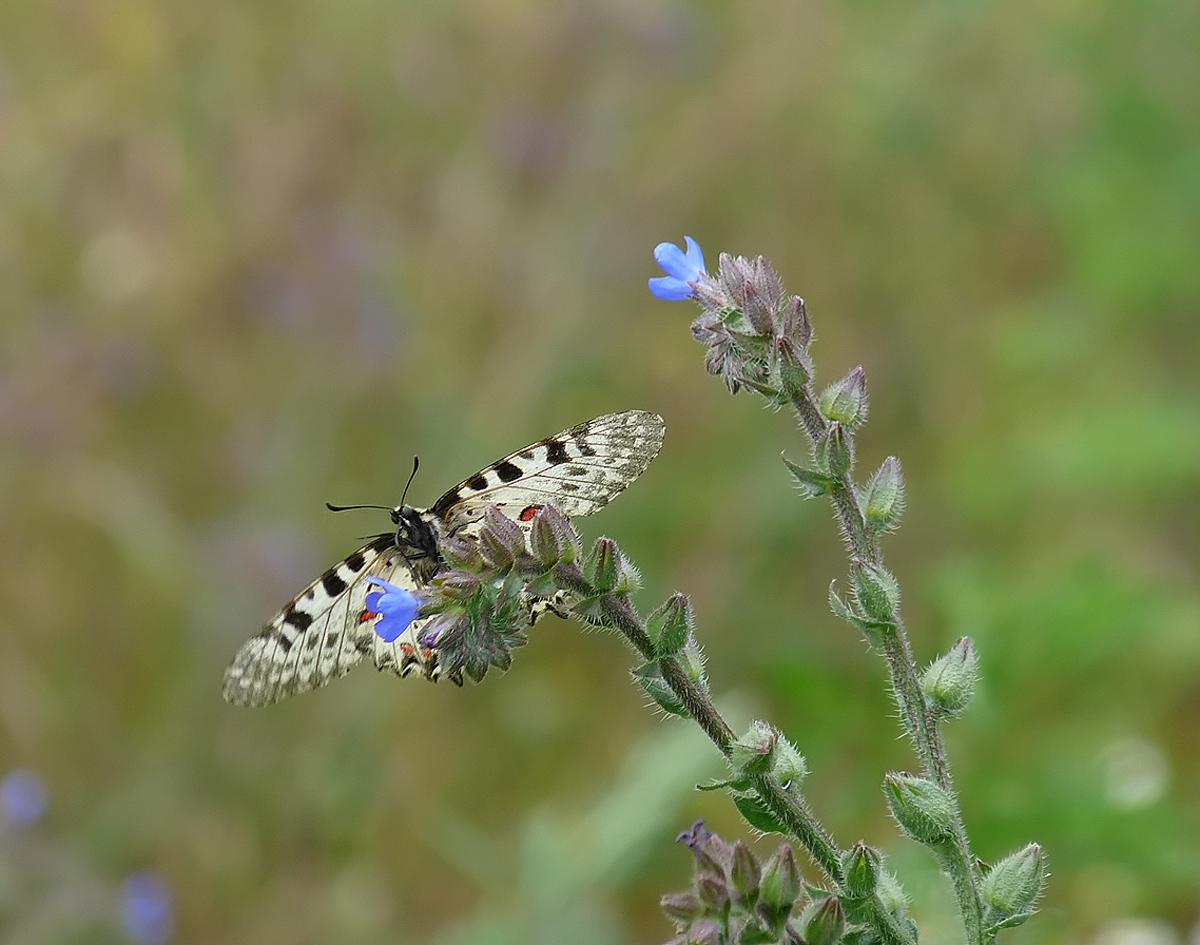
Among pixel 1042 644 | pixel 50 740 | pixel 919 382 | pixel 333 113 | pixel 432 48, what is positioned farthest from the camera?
pixel 432 48

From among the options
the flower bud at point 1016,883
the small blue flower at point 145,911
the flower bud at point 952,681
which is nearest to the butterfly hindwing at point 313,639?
the flower bud at point 952,681

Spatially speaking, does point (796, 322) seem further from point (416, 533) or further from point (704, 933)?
point (704, 933)

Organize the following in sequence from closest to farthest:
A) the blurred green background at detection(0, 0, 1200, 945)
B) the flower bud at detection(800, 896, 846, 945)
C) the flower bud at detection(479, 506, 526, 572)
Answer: the flower bud at detection(800, 896, 846, 945) → the flower bud at detection(479, 506, 526, 572) → the blurred green background at detection(0, 0, 1200, 945)

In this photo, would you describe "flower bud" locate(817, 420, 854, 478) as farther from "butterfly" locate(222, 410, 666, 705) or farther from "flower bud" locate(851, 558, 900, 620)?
"butterfly" locate(222, 410, 666, 705)

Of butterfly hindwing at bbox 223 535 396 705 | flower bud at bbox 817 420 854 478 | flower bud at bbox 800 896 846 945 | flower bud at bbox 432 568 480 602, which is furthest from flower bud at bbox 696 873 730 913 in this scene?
butterfly hindwing at bbox 223 535 396 705

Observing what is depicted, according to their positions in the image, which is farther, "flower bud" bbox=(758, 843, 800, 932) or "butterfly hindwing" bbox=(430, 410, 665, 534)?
"butterfly hindwing" bbox=(430, 410, 665, 534)

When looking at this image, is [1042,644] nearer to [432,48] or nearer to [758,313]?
[758,313]

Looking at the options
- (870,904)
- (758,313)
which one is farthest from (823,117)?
(870,904)
